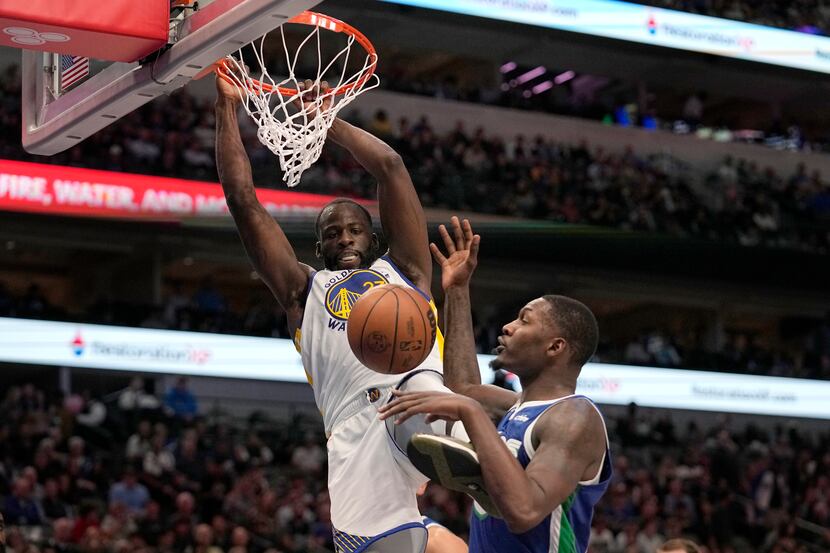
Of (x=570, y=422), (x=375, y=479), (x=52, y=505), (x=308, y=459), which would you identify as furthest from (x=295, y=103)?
(x=308, y=459)

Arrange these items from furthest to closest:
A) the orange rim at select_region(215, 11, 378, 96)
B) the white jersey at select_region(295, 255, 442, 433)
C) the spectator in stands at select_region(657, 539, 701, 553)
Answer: the spectator in stands at select_region(657, 539, 701, 553)
the orange rim at select_region(215, 11, 378, 96)
the white jersey at select_region(295, 255, 442, 433)

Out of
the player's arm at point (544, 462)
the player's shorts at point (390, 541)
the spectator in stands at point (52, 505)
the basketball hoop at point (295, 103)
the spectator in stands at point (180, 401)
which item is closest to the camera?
the player's arm at point (544, 462)

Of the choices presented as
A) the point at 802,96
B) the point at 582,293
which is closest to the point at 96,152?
the point at 582,293

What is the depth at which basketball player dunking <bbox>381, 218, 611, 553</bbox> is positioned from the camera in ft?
10.9

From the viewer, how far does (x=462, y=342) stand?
4.30m

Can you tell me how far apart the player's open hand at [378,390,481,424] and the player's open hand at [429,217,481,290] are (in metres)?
0.91

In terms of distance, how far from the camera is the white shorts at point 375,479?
174 inches

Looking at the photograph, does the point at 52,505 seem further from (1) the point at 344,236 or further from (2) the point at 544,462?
(2) the point at 544,462

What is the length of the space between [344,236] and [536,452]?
1586 mm

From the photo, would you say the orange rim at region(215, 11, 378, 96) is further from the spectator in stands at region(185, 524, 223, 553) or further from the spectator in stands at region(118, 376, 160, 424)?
the spectator in stands at region(118, 376, 160, 424)

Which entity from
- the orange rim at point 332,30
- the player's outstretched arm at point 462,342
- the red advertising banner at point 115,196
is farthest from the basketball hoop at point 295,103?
the red advertising banner at point 115,196

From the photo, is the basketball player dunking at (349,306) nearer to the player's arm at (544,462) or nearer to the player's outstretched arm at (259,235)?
the player's outstretched arm at (259,235)

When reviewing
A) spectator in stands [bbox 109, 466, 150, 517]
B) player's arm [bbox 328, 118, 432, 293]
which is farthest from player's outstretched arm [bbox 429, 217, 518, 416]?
spectator in stands [bbox 109, 466, 150, 517]

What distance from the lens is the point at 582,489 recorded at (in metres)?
3.70
